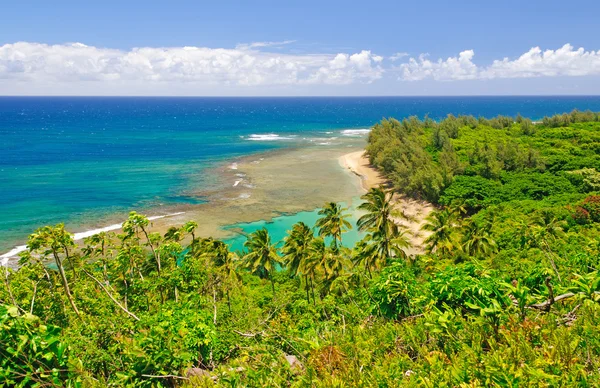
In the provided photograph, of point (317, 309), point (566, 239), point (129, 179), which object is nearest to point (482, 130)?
point (566, 239)

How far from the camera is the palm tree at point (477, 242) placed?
116ft

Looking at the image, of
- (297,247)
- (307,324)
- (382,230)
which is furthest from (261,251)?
(307,324)

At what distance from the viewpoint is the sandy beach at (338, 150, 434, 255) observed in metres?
48.8

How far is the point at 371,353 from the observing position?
9.60m

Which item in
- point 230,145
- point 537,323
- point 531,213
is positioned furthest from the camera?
point 230,145

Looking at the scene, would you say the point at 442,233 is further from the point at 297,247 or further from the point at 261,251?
the point at 261,251

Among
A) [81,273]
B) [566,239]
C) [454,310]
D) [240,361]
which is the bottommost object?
[566,239]

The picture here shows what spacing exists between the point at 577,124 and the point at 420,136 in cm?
3941

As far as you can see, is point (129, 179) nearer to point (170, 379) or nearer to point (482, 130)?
point (170, 379)

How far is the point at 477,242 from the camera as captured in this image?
35656 mm

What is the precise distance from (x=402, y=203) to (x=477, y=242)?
1062 inches

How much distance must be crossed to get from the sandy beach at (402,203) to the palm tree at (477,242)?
5.08m

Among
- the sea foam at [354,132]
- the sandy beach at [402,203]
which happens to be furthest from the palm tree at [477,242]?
the sea foam at [354,132]

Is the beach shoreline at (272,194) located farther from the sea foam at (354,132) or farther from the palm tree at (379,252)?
the sea foam at (354,132)
